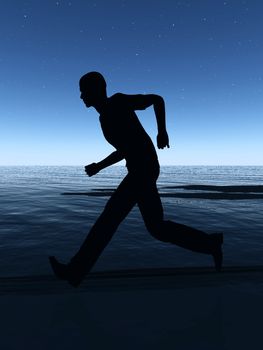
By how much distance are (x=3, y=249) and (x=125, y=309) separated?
130 inches

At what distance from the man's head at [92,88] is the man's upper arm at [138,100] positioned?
0.24 m

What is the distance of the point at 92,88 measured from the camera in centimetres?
256

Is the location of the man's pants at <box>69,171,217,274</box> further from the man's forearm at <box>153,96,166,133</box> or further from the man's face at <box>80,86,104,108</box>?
the man's face at <box>80,86,104,108</box>

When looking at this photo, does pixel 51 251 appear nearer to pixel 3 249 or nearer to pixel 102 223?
pixel 3 249

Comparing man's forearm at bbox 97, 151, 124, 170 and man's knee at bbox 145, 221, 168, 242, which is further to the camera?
man's forearm at bbox 97, 151, 124, 170

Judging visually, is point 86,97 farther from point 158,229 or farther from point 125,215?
point 158,229

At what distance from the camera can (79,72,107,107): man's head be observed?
101 inches

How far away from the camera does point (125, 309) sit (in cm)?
229

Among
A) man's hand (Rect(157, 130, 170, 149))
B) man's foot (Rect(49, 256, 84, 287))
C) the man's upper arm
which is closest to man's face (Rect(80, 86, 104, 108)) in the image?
the man's upper arm

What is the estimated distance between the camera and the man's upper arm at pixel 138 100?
2.52 m

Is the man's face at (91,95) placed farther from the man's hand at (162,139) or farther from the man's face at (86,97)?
the man's hand at (162,139)

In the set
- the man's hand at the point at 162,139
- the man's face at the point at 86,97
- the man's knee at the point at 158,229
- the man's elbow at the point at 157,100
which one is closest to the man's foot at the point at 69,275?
the man's knee at the point at 158,229

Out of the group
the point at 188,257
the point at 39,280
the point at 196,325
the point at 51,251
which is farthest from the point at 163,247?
the point at 196,325

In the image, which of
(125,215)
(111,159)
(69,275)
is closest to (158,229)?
(125,215)
